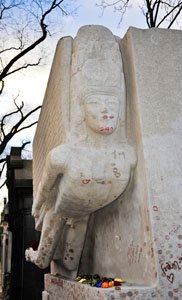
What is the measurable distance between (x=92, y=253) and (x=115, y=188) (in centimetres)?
127

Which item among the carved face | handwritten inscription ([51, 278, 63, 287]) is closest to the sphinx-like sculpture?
the carved face

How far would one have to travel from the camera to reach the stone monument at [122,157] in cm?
330

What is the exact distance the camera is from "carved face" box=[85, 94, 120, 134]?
145 inches

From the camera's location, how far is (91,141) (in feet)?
12.4

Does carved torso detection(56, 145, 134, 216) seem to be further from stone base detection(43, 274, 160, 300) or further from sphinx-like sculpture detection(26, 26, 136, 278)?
stone base detection(43, 274, 160, 300)

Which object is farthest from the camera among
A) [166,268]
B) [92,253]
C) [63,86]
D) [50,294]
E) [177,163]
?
[50,294]

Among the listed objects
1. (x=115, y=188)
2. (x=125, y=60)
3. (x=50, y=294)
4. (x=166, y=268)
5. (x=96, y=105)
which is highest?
(x=125, y=60)

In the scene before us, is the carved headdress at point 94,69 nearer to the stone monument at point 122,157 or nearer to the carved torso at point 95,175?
the stone monument at point 122,157

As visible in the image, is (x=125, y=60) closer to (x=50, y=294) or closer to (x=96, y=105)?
(x=96, y=105)

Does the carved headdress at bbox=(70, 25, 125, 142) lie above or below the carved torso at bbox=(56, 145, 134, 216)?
above

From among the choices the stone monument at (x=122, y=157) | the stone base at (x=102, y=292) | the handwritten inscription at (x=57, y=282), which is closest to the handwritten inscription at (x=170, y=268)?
the stone monument at (x=122, y=157)

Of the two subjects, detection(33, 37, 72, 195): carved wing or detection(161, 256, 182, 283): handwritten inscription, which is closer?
detection(161, 256, 182, 283): handwritten inscription

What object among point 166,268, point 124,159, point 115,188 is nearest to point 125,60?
point 124,159

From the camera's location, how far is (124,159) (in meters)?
3.67
